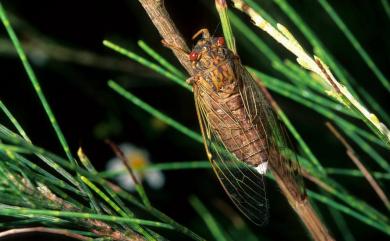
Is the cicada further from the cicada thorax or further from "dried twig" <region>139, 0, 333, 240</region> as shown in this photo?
"dried twig" <region>139, 0, 333, 240</region>

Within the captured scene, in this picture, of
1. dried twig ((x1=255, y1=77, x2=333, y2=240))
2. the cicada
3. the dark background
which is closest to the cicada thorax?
the cicada

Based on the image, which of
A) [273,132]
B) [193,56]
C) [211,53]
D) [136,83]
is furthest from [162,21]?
[136,83]

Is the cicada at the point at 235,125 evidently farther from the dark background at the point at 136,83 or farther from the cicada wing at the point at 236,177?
the dark background at the point at 136,83

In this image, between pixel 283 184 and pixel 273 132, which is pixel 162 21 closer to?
pixel 283 184

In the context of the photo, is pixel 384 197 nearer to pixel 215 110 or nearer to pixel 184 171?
pixel 215 110

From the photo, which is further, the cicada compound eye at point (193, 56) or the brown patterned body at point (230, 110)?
the brown patterned body at point (230, 110)

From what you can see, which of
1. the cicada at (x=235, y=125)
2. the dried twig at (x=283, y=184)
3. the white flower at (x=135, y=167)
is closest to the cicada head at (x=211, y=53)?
the cicada at (x=235, y=125)

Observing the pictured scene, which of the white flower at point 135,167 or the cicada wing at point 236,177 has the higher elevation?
the white flower at point 135,167

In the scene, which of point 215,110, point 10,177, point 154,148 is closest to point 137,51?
point 154,148
